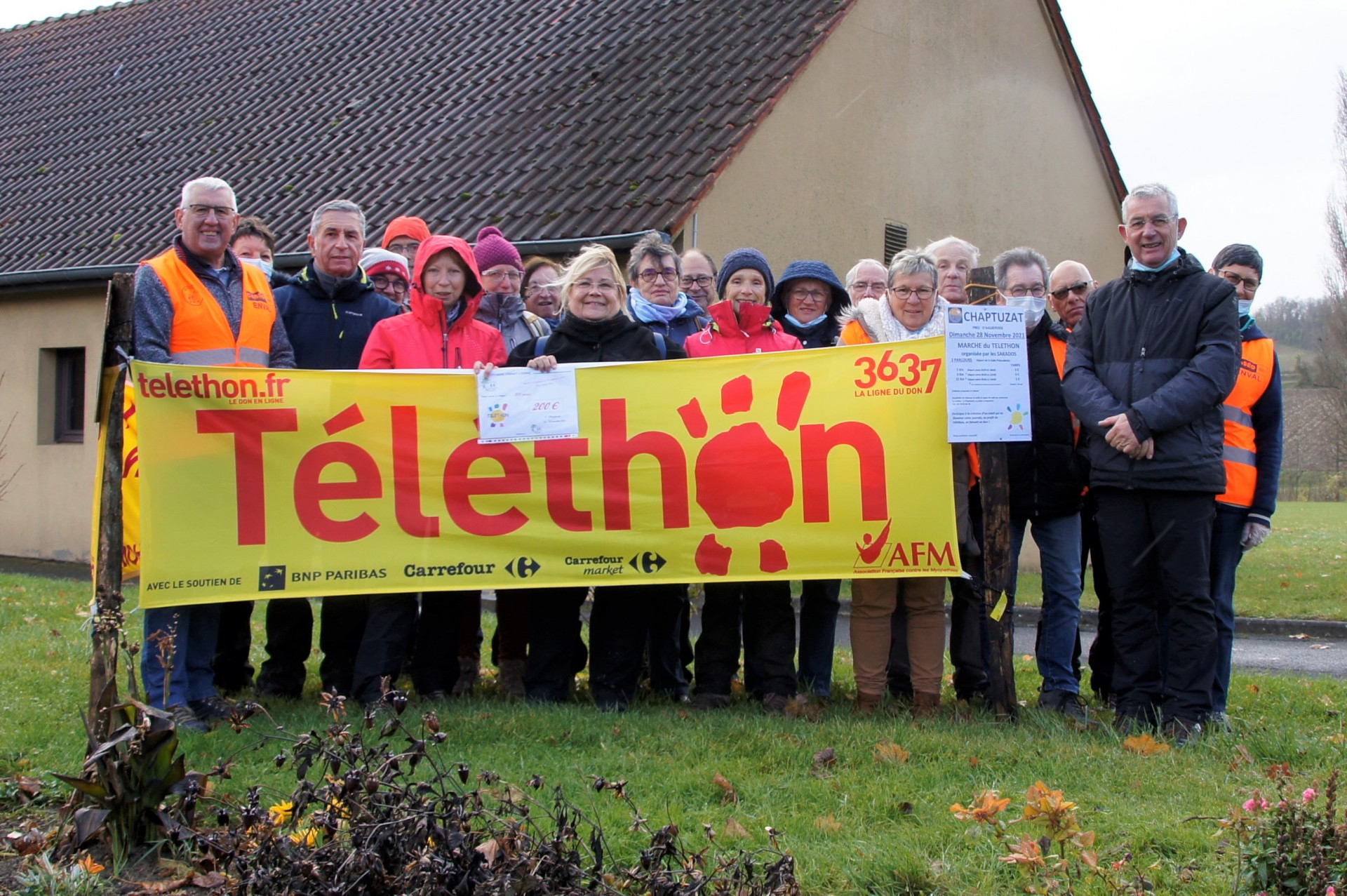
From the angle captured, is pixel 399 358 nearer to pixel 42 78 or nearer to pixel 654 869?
pixel 654 869

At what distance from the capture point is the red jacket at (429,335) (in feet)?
19.8

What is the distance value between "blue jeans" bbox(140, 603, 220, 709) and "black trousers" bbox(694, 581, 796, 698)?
2.29 m

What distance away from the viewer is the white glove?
19.0 feet

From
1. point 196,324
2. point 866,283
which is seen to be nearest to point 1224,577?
point 866,283

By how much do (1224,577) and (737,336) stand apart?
2.56 metres

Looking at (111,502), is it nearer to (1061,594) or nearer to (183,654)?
(183,654)

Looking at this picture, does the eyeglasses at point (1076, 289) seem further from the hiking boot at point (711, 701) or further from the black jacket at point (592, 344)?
the hiking boot at point (711, 701)

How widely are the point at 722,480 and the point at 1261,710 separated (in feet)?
9.73

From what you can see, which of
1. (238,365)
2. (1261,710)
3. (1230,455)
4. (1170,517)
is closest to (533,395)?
(238,365)

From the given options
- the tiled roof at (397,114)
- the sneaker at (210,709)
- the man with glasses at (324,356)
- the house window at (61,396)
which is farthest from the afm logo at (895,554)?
the house window at (61,396)

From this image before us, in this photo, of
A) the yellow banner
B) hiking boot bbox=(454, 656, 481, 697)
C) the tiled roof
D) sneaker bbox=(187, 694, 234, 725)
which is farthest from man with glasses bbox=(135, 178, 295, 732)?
the tiled roof

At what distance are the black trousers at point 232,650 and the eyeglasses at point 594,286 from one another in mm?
2397

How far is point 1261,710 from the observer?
6.21 meters

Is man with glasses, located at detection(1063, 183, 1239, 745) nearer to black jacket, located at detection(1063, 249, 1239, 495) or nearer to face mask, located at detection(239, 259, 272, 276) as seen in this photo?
black jacket, located at detection(1063, 249, 1239, 495)
